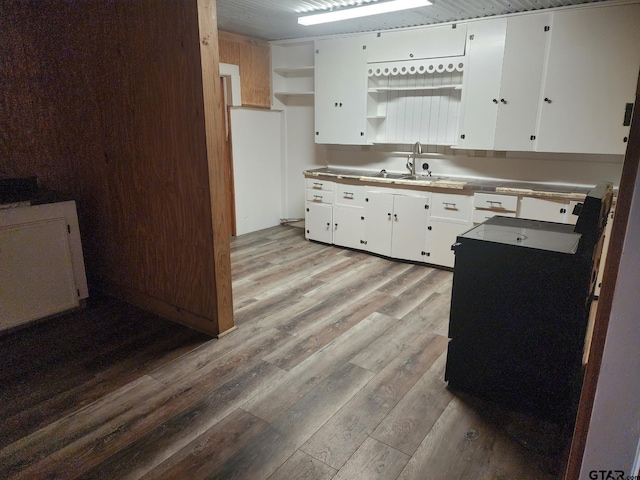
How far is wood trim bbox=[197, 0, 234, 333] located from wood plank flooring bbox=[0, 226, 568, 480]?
11.7 inches

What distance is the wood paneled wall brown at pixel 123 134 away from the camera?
2.63m

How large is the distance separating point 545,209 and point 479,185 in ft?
2.05

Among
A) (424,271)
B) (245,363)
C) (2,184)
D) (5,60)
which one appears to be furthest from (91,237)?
(424,271)

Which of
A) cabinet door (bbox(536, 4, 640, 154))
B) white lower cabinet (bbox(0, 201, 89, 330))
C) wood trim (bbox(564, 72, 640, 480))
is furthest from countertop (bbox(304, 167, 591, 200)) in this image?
wood trim (bbox(564, 72, 640, 480))

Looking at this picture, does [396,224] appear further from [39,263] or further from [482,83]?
[39,263]

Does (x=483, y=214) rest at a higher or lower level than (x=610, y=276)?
lower

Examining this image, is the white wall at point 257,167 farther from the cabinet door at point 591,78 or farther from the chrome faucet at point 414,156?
the cabinet door at point 591,78

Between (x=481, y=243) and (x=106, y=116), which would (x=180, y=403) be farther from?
(x=106, y=116)

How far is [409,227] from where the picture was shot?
4340 millimetres

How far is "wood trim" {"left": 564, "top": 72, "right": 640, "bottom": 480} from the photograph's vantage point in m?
0.63

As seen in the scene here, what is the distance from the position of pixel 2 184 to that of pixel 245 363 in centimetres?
213

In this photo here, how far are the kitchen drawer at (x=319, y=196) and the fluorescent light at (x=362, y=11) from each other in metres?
1.81

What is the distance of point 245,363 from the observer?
8.32 ft

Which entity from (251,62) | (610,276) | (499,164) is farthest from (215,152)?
(251,62)
